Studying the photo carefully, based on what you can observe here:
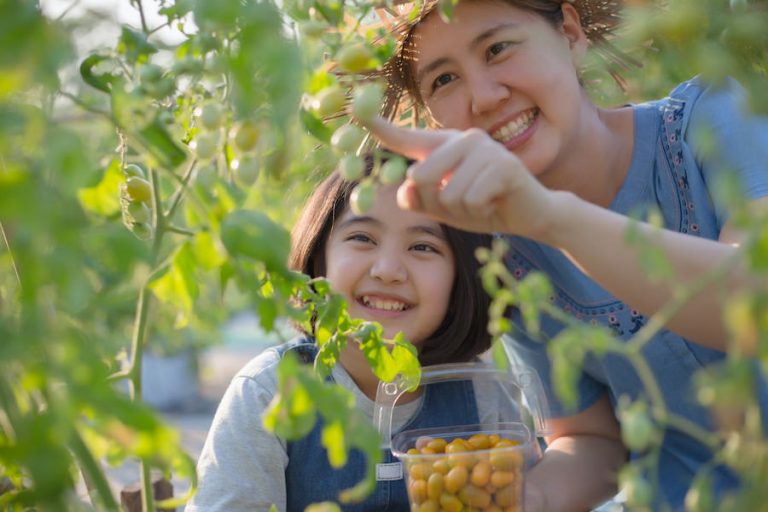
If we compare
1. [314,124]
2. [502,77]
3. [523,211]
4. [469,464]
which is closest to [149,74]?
[314,124]

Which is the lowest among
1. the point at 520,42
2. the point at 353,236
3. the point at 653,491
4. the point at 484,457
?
the point at 484,457

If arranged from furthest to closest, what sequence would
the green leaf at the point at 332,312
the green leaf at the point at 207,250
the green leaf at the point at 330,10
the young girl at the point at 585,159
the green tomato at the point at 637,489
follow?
the young girl at the point at 585,159 → the green leaf at the point at 332,312 → the green leaf at the point at 330,10 → the green leaf at the point at 207,250 → the green tomato at the point at 637,489

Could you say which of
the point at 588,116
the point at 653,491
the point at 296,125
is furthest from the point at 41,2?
the point at 588,116

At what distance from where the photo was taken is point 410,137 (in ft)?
2.82

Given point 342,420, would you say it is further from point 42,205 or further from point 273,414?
point 42,205

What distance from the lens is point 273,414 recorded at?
0.67 m

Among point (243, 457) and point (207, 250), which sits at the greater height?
point (207, 250)

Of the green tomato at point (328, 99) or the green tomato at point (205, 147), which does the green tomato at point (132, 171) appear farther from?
the green tomato at point (328, 99)

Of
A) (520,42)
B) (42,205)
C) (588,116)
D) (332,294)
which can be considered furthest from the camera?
(588,116)

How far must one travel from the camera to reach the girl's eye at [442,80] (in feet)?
4.89

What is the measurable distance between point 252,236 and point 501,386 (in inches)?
42.1

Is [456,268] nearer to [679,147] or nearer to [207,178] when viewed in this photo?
[679,147]

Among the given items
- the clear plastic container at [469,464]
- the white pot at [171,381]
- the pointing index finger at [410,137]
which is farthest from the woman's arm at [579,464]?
the white pot at [171,381]

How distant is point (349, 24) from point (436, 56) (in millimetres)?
441
